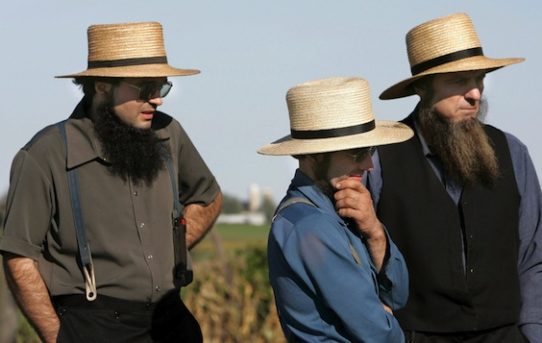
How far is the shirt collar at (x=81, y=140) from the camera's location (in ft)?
21.5

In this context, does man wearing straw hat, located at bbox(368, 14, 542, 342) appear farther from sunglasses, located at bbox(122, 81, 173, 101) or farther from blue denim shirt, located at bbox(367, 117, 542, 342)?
sunglasses, located at bbox(122, 81, 173, 101)

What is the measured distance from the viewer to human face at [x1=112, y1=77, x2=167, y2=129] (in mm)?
6711

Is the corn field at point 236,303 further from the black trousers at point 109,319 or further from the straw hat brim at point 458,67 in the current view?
the straw hat brim at point 458,67

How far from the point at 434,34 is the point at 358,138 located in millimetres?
1719

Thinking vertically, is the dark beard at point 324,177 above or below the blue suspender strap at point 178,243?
above

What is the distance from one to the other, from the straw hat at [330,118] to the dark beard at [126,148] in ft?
4.57

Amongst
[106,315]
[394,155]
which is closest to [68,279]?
[106,315]

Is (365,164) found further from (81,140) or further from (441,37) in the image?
(81,140)

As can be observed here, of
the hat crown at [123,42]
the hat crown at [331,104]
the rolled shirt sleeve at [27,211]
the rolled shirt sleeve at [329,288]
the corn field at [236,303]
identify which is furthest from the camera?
the corn field at [236,303]

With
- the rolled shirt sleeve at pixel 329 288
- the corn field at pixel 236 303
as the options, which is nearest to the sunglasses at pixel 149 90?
the rolled shirt sleeve at pixel 329 288

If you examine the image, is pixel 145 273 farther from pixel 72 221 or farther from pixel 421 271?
pixel 421 271

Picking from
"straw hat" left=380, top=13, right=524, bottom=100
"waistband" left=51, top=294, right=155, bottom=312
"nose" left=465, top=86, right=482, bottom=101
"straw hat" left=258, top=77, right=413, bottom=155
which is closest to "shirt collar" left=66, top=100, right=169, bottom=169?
"waistband" left=51, top=294, right=155, bottom=312

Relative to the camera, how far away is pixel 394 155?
646 cm

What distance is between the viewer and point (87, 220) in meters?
6.48
